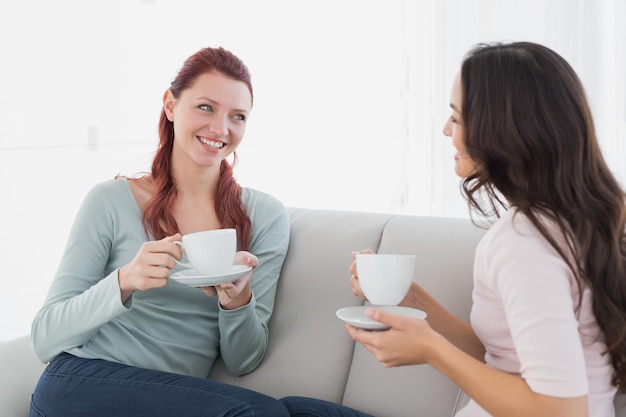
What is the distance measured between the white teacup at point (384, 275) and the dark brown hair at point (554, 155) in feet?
0.71

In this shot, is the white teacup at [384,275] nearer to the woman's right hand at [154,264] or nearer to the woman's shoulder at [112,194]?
the woman's right hand at [154,264]

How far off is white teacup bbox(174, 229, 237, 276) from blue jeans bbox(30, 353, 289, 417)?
27cm

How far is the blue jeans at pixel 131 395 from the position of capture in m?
1.40

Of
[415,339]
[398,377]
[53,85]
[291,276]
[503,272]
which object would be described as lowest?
[398,377]

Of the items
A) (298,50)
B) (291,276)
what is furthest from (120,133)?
(291,276)

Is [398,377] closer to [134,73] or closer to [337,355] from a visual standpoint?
[337,355]

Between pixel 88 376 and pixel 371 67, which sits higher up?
pixel 371 67

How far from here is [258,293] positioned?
173 centimetres

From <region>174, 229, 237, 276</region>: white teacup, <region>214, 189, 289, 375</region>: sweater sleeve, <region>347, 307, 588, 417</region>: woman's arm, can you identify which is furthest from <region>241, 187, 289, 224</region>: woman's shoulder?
<region>347, 307, 588, 417</region>: woman's arm

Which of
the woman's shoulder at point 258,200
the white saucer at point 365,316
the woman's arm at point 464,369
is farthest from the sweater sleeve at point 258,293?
the woman's arm at point 464,369

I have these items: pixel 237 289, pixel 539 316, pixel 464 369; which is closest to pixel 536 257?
pixel 539 316

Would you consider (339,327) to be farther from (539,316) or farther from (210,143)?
(539,316)

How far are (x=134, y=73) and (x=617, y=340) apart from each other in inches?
102

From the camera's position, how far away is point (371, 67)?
432cm
